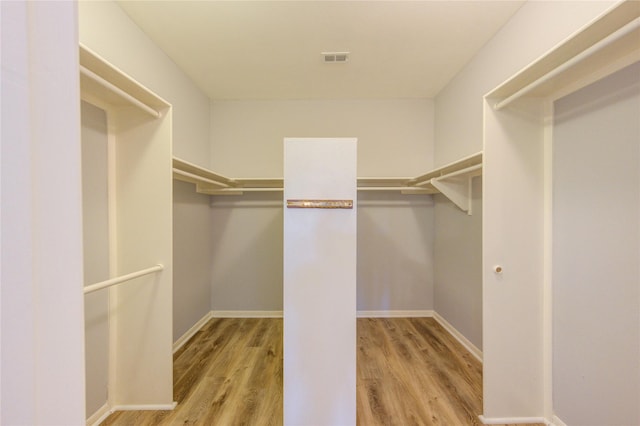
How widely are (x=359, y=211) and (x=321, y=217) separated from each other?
175 cm

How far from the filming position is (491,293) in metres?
1.50

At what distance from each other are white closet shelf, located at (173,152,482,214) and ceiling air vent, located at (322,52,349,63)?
3.57 ft

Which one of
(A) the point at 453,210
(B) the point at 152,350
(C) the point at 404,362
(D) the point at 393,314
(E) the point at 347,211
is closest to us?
(E) the point at 347,211

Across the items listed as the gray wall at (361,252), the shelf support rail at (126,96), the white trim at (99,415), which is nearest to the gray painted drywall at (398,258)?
the gray wall at (361,252)

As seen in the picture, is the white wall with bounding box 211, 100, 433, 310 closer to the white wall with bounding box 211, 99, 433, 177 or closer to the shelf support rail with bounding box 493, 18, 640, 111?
the white wall with bounding box 211, 99, 433, 177

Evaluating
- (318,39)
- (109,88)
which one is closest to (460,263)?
(318,39)

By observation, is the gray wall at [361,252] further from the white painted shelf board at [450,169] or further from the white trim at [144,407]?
the white trim at [144,407]

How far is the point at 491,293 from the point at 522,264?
259mm

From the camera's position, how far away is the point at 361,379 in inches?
75.7

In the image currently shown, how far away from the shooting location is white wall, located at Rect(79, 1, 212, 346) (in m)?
1.55

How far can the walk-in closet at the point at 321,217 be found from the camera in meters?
0.33

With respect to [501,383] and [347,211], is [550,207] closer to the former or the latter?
[501,383]

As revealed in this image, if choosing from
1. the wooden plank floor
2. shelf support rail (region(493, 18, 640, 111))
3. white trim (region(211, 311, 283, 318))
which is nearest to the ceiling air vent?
shelf support rail (region(493, 18, 640, 111))

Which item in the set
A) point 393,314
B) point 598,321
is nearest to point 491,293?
point 598,321
